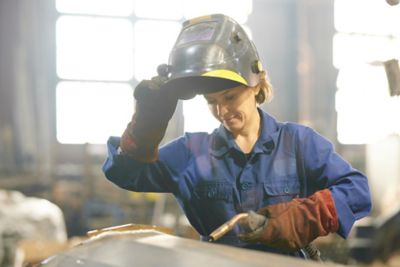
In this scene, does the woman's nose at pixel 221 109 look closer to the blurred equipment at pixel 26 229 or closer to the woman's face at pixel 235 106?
the woman's face at pixel 235 106

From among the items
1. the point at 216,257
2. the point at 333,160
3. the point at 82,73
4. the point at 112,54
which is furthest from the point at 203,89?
the point at 82,73

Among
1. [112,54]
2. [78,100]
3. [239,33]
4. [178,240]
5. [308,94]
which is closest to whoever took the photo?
[178,240]

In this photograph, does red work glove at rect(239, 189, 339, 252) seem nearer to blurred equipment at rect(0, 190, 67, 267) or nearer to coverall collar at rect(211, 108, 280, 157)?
coverall collar at rect(211, 108, 280, 157)

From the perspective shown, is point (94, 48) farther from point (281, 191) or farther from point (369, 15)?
point (281, 191)

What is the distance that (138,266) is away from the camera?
0.67 meters

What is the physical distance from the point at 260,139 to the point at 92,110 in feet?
8.00

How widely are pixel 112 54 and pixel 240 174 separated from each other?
2721 millimetres

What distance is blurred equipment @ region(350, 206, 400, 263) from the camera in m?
2.14

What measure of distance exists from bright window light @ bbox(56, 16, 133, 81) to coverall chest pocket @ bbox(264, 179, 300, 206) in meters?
1.99

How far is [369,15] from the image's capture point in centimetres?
178

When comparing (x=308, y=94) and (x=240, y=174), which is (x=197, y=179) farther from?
(x=308, y=94)

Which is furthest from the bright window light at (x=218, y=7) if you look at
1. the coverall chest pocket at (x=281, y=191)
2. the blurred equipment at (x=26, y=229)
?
the blurred equipment at (x=26, y=229)

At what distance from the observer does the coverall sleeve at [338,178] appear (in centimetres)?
82

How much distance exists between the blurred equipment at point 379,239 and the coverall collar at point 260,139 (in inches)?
51.5
